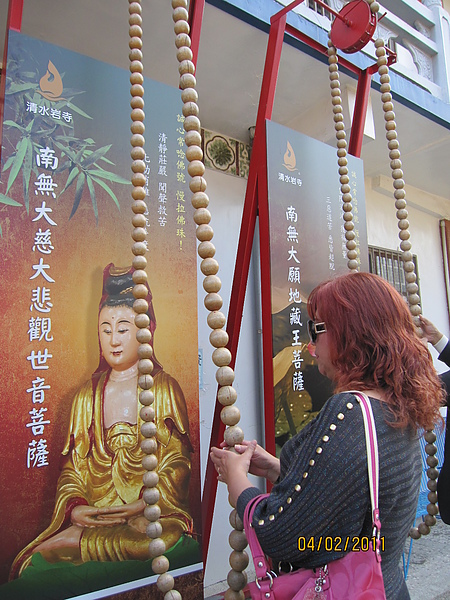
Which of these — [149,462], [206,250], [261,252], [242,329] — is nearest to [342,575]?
[149,462]

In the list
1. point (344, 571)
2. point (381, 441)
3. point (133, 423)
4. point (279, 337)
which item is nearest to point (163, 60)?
point (279, 337)

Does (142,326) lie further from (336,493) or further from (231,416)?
(336,493)

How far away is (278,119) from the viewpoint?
2.90 m

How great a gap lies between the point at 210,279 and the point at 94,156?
65 centimetres

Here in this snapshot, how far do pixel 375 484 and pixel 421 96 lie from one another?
2812 millimetres

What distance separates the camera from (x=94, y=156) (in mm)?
1456

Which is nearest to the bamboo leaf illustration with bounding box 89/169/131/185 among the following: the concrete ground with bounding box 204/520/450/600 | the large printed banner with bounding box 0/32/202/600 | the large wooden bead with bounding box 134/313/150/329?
the large printed banner with bounding box 0/32/202/600

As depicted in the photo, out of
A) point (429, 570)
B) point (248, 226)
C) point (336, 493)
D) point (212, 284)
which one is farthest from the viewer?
point (429, 570)

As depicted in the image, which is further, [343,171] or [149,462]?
[343,171]

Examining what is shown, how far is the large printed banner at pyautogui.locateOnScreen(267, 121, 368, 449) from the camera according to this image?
1.87 meters

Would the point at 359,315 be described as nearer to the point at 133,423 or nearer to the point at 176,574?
the point at 133,423

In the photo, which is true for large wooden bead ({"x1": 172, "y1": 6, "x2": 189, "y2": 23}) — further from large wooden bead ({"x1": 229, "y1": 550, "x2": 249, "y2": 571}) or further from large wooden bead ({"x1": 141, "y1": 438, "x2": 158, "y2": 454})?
large wooden bead ({"x1": 229, "y1": 550, "x2": 249, "y2": 571})

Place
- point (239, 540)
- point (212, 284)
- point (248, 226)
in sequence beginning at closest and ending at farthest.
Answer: point (239, 540)
point (212, 284)
point (248, 226)

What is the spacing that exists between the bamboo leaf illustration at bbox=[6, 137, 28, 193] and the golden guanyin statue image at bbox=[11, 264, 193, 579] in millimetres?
355
